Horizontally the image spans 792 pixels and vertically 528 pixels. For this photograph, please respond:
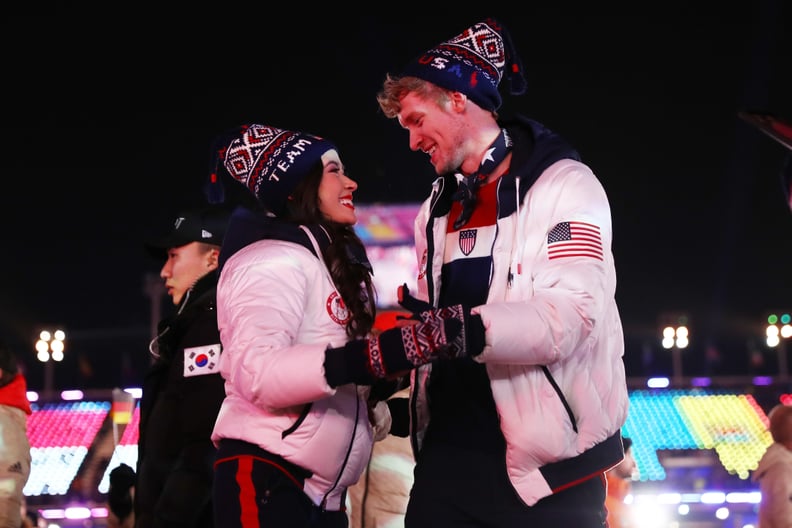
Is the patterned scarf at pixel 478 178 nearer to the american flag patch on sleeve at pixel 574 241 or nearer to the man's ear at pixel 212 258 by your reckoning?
the american flag patch on sleeve at pixel 574 241

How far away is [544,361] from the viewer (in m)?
2.90

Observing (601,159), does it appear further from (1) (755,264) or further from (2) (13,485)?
(2) (13,485)

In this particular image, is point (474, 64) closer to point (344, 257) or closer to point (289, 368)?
point (344, 257)

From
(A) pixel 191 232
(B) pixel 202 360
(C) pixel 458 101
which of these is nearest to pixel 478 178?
(C) pixel 458 101

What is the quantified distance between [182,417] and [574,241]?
214 centimetres

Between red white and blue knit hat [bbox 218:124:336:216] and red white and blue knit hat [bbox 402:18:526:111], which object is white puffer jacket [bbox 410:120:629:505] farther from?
red white and blue knit hat [bbox 218:124:336:216]

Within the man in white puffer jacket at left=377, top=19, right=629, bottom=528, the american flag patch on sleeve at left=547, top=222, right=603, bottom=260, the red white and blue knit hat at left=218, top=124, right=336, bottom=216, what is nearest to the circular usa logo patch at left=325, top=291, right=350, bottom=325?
the man in white puffer jacket at left=377, top=19, right=629, bottom=528

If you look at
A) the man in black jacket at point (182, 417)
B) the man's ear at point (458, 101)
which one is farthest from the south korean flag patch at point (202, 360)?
the man's ear at point (458, 101)

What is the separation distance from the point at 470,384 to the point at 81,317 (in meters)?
32.6

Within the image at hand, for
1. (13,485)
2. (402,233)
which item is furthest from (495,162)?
(402,233)

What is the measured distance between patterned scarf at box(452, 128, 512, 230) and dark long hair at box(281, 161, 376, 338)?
1.19ft

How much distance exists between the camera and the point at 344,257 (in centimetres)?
349

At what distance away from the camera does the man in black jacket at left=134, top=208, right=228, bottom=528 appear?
14.2 ft

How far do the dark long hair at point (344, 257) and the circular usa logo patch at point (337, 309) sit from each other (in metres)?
0.02
